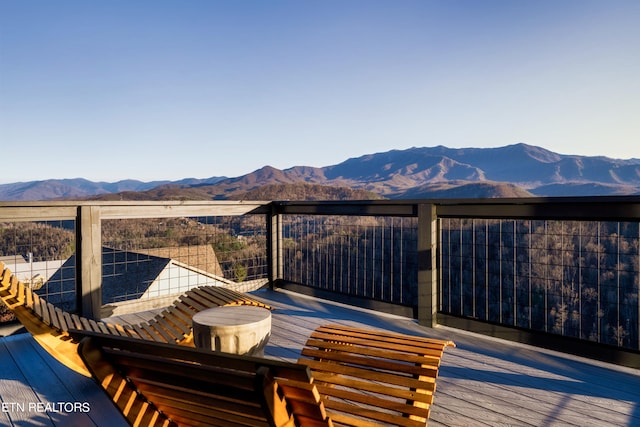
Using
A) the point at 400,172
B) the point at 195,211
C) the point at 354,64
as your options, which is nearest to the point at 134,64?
the point at 354,64

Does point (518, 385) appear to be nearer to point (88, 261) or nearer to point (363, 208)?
point (363, 208)

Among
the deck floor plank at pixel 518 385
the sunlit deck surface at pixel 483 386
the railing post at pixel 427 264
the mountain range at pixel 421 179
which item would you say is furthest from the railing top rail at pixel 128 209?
the mountain range at pixel 421 179

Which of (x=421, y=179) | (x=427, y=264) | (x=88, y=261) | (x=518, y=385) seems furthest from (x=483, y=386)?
(x=421, y=179)

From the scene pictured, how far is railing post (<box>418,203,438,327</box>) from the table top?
85.7 inches

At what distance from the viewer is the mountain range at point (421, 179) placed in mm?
32750

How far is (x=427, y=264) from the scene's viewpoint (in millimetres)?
4547

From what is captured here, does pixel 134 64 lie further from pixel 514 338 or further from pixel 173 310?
pixel 514 338

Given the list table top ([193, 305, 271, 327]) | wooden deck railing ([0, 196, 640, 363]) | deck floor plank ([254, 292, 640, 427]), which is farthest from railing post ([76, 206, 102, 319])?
table top ([193, 305, 271, 327])

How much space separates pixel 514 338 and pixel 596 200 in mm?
1575

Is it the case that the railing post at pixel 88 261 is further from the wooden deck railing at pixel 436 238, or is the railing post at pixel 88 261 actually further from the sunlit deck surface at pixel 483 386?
the sunlit deck surface at pixel 483 386

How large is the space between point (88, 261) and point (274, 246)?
2685 millimetres

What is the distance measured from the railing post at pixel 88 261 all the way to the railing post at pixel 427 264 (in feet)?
12.6

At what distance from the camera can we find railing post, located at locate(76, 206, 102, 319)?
4617 mm

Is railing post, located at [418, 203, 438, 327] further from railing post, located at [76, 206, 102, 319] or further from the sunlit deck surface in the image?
railing post, located at [76, 206, 102, 319]
